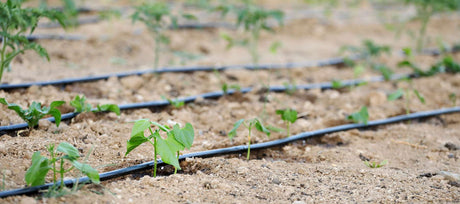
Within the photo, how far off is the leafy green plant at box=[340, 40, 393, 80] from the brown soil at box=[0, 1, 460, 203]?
10 centimetres

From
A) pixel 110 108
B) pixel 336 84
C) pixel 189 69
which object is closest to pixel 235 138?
pixel 110 108

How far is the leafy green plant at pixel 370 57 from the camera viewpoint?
3.93 metres

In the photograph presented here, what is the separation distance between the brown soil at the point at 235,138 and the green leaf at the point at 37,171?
7 cm

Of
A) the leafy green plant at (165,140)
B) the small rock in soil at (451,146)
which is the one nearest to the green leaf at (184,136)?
the leafy green plant at (165,140)

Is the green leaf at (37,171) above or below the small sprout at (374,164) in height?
above

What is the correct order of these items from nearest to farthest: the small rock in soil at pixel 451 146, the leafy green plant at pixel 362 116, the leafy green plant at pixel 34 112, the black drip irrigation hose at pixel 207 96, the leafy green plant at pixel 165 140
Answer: the leafy green plant at pixel 165 140 → the leafy green plant at pixel 34 112 → the black drip irrigation hose at pixel 207 96 → the small rock in soil at pixel 451 146 → the leafy green plant at pixel 362 116

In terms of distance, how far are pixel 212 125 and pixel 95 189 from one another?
1039 millimetres

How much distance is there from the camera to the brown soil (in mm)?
1895

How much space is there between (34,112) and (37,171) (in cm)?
56

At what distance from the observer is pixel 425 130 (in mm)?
2834

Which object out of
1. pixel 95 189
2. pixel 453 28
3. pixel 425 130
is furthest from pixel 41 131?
pixel 453 28

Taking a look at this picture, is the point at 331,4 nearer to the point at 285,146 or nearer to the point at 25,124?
the point at 285,146

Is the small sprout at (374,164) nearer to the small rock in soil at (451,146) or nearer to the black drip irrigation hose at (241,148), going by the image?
the black drip irrigation hose at (241,148)

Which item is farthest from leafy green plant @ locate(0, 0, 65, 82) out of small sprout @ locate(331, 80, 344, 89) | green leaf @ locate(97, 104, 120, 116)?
small sprout @ locate(331, 80, 344, 89)
